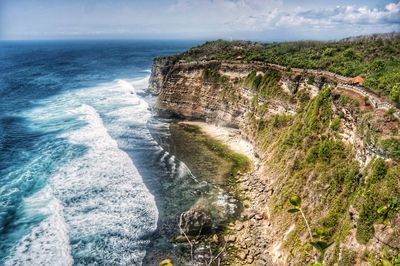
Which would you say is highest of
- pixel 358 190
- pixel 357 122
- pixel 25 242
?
pixel 357 122

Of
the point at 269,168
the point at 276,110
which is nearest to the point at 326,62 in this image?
the point at 276,110

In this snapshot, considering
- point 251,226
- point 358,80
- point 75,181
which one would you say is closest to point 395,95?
point 358,80

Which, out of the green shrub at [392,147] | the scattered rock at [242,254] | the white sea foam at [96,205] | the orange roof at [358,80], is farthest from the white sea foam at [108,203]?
the orange roof at [358,80]

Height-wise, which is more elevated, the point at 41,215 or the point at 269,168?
the point at 269,168

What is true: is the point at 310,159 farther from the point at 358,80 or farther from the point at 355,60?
the point at 355,60

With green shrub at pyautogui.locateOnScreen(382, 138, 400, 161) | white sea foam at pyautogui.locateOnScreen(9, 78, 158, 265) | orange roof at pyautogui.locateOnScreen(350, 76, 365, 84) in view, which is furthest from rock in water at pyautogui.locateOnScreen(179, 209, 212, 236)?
orange roof at pyautogui.locateOnScreen(350, 76, 365, 84)

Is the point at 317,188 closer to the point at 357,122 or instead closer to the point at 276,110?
the point at 357,122
